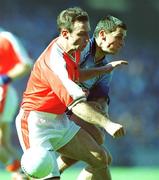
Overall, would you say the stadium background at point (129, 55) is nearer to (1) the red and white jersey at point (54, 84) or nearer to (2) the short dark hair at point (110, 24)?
(2) the short dark hair at point (110, 24)

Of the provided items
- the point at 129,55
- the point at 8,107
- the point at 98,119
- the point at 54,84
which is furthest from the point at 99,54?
the point at 129,55

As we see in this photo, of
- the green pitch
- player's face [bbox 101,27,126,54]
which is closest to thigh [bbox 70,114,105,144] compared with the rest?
player's face [bbox 101,27,126,54]

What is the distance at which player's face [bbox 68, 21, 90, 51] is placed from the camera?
625 cm

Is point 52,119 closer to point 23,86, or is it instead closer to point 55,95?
point 55,95

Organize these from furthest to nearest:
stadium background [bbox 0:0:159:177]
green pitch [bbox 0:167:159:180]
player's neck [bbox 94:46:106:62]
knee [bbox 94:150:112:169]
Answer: stadium background [bbox 0:0:159:177] < green pitch [bbox 0:167:159:180] < player's neck [bbox 94:46:106:62] < knee [bbox 94:150:112:169]

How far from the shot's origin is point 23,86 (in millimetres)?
13664

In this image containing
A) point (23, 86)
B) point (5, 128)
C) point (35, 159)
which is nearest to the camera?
point (35, 159)

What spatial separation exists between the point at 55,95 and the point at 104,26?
0.92 m

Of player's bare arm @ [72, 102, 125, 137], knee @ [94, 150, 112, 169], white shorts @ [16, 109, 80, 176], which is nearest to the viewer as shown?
player's bare arm @ [72, 102, 125, 137]

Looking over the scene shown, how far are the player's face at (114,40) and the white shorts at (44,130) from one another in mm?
723

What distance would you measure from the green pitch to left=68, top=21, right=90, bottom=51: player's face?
4949 millimetres

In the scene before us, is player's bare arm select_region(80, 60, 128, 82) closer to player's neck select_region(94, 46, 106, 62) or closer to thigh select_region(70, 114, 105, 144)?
player's neck select_region(94, 46, 106, 62)

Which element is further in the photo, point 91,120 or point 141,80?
point 141,80

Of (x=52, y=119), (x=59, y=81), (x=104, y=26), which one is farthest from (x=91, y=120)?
(x=104, y=26)
